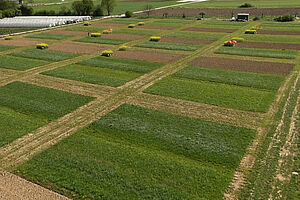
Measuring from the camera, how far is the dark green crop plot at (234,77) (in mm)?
36062

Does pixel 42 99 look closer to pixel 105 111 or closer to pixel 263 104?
pixel 105 111

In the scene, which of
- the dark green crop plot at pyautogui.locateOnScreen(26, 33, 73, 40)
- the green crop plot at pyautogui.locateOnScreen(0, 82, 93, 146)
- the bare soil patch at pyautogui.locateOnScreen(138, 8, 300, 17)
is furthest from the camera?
the bare soil patch at pyautogui.locateOnScreen(138, 8, 300, 17)

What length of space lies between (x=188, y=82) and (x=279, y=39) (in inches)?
1337

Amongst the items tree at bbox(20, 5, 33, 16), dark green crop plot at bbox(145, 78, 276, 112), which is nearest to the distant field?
tree at bbox(20, 5, 33, 16)

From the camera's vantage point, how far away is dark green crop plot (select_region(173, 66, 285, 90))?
1420 inches

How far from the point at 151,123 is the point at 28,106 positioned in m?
13.7

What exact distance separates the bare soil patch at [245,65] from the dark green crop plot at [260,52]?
444 centimetres

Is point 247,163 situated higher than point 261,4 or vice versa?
point 261,4

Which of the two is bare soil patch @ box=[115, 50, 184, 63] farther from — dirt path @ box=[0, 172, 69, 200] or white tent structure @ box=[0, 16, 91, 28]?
white tent structure @ box=[0, 16, 91, 28]

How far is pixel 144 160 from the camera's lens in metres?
21.8

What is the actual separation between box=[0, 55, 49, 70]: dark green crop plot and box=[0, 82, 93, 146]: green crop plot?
8.70m

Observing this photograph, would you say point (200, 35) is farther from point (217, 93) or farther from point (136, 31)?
point (217, 93)

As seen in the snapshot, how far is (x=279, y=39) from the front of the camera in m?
60.8

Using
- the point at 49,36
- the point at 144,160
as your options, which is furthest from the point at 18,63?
the point at 144,160
